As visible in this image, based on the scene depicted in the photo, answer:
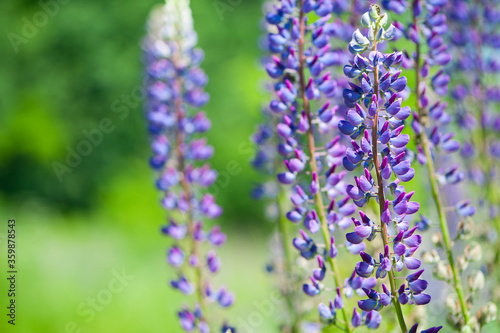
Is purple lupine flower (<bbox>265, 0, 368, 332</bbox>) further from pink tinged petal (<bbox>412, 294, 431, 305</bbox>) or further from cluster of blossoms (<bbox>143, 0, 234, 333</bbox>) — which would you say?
cluster of blossoms (<bbox>143, 0, 234, 333</bbox>)

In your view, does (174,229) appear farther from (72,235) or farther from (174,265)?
(72,235)

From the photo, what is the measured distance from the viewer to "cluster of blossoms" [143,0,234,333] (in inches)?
89.0

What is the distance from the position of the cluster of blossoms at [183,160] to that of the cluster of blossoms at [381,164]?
800 millimetres

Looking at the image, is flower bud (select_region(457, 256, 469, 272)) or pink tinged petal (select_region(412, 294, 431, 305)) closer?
pink tinged petal (select_region(412, 294, 431, 305))

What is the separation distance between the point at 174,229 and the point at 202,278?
0.66ft

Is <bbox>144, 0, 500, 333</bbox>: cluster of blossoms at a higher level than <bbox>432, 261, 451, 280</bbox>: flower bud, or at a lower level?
higher

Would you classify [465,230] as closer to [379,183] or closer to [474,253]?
[474,253]

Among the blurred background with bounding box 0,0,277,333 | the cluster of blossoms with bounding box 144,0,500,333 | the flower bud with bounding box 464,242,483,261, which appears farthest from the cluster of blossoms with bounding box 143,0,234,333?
the blurred background with bounding box 0,0,277,333

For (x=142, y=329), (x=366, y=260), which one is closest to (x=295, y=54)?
(x=366, y=260)

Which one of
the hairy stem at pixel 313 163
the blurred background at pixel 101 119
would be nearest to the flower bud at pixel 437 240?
the hairy stem at pixel 313 163

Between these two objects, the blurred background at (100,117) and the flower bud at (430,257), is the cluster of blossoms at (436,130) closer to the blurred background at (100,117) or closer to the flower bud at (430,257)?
the flower bud at (430,257)

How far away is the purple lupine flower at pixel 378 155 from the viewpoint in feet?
4.56

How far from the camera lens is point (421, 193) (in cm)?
235

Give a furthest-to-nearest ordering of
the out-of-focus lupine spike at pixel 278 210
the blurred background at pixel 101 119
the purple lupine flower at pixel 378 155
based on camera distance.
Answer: the blurred background at pixel 101 119
the out-of-focus lupine spike at pixel 278 210
the purple lupine flower at pixel 378 155
